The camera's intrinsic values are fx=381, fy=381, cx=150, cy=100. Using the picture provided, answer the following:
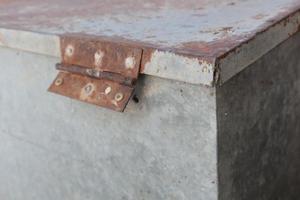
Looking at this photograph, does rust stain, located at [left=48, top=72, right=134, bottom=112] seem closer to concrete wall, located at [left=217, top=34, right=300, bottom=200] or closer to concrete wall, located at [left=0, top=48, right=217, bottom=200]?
concrete wall, located at [left=0, top=48, right=217, bottom=200]

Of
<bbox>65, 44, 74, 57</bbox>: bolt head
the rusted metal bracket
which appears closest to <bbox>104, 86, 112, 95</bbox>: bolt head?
the rusted metal bracket

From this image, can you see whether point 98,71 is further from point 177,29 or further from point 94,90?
point 177,29

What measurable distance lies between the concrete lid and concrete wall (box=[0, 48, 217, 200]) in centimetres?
6

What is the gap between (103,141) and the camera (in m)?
0.93

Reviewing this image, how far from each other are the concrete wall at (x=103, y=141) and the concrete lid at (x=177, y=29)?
0.19ft

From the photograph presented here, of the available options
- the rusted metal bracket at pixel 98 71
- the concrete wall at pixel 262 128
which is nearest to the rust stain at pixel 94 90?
the rusted metal bracket at pixel 98 71

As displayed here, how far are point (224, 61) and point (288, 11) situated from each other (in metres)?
0.32

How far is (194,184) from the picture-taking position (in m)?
0.78

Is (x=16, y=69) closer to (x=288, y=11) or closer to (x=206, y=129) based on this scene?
(x=206, y=129)

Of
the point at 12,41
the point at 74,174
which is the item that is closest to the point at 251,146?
the point at 74,174

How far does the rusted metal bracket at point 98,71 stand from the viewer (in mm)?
755

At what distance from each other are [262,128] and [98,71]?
16.0 inches

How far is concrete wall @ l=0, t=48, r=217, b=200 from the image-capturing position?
0.75m

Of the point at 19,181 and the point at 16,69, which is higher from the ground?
the point at 16,69
